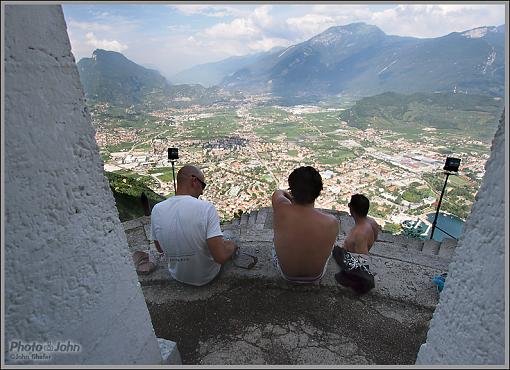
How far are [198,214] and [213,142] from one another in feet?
93.9

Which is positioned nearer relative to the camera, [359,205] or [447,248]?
[359,205]

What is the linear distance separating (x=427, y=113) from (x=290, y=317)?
1881 inches

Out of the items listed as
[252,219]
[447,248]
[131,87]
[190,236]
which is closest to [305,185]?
[190,236]

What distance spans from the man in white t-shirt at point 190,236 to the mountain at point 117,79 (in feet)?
145

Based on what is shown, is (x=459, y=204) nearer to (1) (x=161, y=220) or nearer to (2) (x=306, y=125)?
(1) (x=161, y=220)

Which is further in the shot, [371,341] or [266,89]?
[266,89]

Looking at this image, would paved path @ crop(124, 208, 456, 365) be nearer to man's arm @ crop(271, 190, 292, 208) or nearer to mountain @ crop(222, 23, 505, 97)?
man's arm @ crop(271, 190, 292, 208)

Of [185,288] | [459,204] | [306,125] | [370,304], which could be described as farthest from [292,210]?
[306,125]

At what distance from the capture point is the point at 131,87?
5862cm

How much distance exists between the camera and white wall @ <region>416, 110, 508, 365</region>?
3.63 feet

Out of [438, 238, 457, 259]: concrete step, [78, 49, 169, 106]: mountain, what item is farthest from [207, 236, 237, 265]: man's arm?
[78, 49, 169, 106]: mountain

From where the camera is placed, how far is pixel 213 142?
3070cm

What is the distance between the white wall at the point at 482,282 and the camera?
3.63 ft

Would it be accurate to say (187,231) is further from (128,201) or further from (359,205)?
(128,201)
